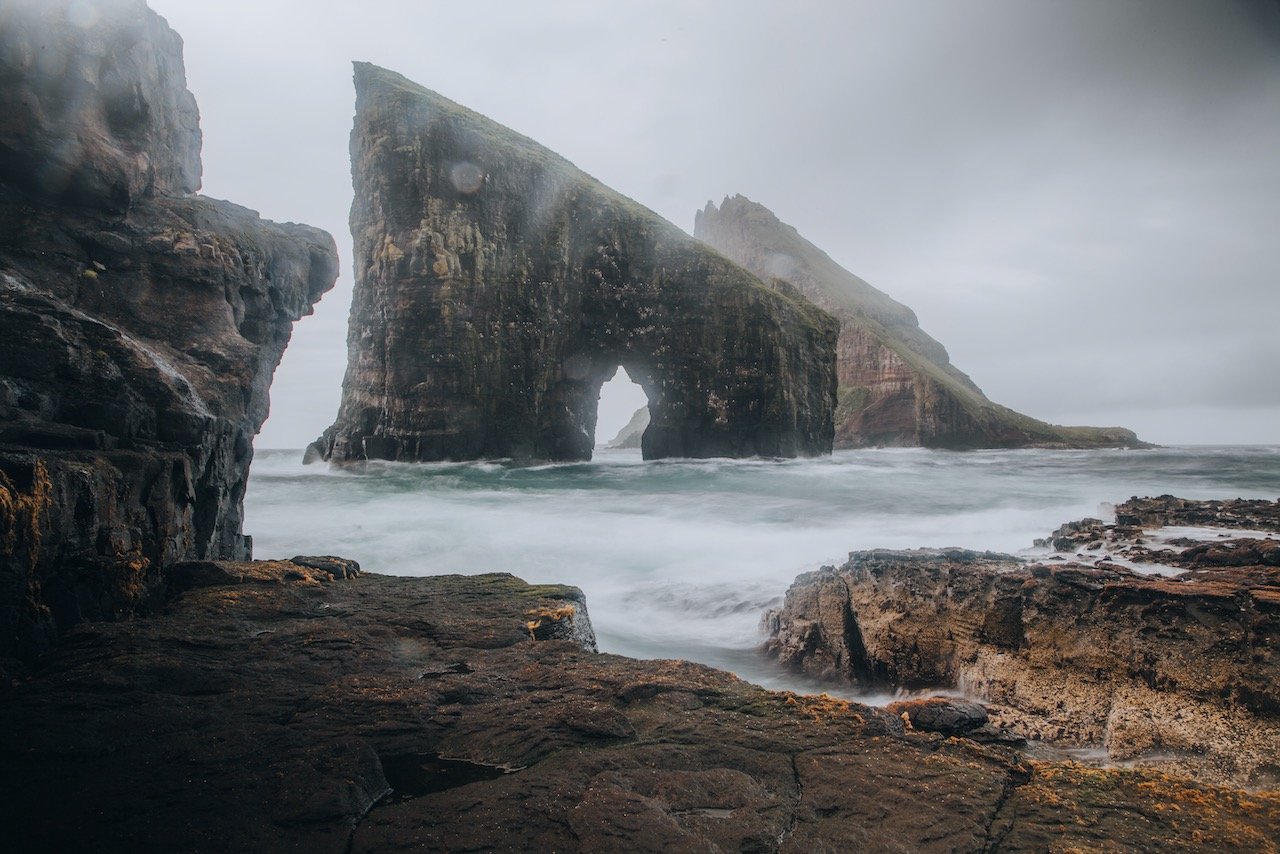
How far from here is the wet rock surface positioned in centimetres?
399

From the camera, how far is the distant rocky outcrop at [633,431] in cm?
8756

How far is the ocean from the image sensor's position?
29.6ft

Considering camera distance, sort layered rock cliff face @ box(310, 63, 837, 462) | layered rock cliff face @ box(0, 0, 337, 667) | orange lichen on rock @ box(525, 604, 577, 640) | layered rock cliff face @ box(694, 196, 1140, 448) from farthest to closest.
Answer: layered rock cliff face @ box(694, 196, 1140, 448) → layered rock cliff face @ box(310, 63, 837, 462) → orange lichen on rock @ box(525, 604, 577, 640) → layered rock cliff face @ box(0, 0, 337, 667)

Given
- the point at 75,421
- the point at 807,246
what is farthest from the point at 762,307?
the point at 807,246

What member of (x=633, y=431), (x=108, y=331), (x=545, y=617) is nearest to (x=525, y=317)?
(x=108, y=331)

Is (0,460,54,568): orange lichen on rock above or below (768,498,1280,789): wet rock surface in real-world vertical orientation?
above

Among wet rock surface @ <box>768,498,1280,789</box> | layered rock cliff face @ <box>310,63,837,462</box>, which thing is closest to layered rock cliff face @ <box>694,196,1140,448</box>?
layered rock cliff face @ <box>310,63,837,462</box>

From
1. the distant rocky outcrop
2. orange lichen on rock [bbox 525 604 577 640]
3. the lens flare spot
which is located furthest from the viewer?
the distant rocky outcrop

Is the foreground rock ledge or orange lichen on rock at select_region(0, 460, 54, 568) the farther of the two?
orange lichen on rock at select_region(0, 460, 54, 568)

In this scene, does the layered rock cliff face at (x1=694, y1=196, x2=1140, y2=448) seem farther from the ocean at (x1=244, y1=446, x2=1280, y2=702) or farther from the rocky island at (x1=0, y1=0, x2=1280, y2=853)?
the rocky island at (x1=0, y1=0, x2=1280, y2=853)

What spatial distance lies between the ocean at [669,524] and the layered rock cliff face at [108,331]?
4537mm

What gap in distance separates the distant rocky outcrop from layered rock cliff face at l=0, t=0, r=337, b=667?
3055 inches

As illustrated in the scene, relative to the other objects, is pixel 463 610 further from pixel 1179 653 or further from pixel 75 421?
pixel 1179 653

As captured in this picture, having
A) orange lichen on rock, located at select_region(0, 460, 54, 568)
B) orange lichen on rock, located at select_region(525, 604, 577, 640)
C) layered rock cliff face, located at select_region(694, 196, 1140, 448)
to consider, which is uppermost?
layered rock cliff face, located at select_region(694, 196, 1140, 448)
